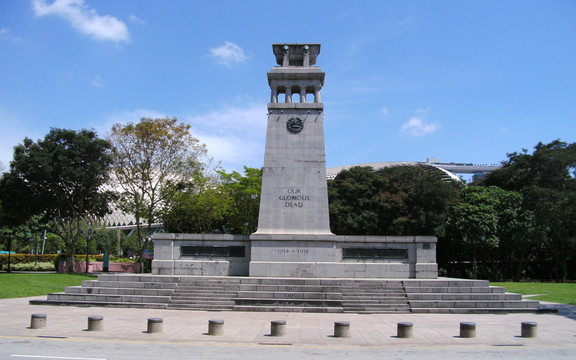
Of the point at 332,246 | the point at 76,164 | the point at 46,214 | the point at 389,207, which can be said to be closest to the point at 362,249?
the point at 332,246

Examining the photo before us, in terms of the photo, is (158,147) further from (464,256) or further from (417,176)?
(464,256)

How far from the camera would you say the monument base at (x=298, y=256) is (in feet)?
70.5

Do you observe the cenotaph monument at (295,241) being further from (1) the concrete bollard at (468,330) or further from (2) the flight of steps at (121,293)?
(1) the concrete bollard at (468,330)

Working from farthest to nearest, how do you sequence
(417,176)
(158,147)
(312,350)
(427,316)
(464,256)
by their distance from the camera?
1. (464,256)
2. (417,176)
3. (158,147)
4. (427,316)
5. (312,350)

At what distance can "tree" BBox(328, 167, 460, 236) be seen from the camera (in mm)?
39000

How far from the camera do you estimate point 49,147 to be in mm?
35875

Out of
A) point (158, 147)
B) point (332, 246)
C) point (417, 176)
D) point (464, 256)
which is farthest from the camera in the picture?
point (464, 256)

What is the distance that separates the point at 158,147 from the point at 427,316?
81.4 ft

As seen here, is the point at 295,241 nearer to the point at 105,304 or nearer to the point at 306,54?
the point at 105,304

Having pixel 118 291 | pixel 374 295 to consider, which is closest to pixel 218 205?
pixel 118 291

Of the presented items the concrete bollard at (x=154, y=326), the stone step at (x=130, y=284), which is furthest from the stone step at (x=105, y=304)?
the concrete bollard at (x=154, y=326)

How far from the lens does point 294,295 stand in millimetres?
18078

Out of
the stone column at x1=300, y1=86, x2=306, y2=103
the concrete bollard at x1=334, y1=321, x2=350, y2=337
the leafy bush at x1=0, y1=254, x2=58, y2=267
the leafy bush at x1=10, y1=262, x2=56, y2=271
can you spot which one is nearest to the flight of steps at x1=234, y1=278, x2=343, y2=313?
the concrete bollard at x1=334, y1=321, x2=350, y2=337

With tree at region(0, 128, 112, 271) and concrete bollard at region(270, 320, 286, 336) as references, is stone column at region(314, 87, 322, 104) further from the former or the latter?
tree at region(0, 128, 112, 271)
